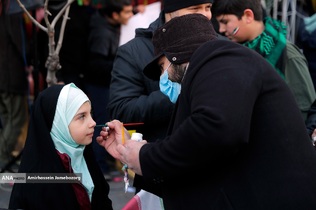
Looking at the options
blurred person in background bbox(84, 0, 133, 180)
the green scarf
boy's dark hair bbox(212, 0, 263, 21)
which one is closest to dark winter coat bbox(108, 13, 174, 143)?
boy's dark hair bbox(212, 0, 263, 21)

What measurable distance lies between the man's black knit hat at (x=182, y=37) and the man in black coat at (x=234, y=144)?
0.99 ft

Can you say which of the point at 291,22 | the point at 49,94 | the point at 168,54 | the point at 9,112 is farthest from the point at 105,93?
the point at 168,54

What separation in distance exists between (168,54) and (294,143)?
28.5 inches

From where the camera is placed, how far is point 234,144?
83.2 inches

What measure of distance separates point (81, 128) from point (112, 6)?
3.21m

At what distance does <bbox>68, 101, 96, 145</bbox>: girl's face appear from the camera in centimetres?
328

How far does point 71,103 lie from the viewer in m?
3.32

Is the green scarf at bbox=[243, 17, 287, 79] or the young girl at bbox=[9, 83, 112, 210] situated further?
the green scarf at bbox=[243, 17, 287, 79]

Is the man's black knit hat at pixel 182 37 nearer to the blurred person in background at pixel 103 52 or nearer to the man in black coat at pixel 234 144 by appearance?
the man in black coat at pixel 234 144

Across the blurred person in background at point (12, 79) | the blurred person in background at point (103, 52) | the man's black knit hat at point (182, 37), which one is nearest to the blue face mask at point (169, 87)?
the man's black knit hat at point (182, 37)

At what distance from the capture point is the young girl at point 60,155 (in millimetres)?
3156
